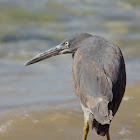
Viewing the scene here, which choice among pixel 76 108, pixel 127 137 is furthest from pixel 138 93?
pixel 127 137

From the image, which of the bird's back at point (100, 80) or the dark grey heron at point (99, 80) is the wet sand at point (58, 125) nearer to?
the dark grey heron at point (99, 80)

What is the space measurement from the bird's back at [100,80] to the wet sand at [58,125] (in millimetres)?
878

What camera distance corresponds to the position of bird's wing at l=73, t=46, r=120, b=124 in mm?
3574

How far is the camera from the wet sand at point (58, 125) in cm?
475

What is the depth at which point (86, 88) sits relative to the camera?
12.6 ft

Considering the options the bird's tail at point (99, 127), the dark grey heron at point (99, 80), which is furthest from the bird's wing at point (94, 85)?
the bird's tail at point (99, 127)

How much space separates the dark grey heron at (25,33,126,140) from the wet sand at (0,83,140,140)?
20.0 inches

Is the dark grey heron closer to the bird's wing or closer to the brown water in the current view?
the bird's wing

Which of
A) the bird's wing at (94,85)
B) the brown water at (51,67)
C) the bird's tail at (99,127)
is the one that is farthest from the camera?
the brown water at (51,67)

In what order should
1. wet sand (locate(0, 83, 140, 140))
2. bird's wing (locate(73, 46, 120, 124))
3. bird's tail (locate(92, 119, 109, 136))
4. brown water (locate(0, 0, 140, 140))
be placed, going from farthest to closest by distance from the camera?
brown water (locate(0, 0, 140, 140)), wet sand (locate(0, 83, 140, 140)), bird's tail (locate(92, 119, 109, 136)), bird's wing (locate(73, 46, 120, 124))

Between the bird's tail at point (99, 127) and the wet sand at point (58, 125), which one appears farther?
the wet sand at point (58, 125)

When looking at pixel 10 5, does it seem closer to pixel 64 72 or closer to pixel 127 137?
pixel 64 72

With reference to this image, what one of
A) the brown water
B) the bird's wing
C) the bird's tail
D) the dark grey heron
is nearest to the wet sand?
the brown water

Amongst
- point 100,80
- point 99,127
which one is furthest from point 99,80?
point 99,127
